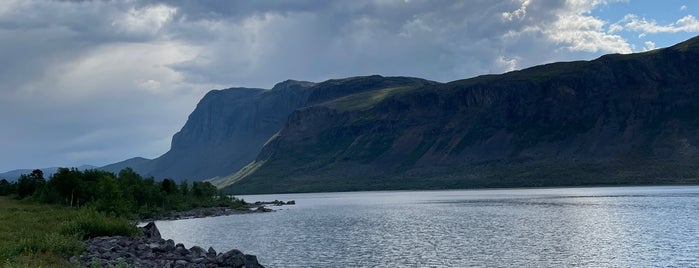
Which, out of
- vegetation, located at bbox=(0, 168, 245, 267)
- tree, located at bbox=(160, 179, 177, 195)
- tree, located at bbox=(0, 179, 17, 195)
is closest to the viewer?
vegetation, located at bbox=(0, 168, 245, 267)

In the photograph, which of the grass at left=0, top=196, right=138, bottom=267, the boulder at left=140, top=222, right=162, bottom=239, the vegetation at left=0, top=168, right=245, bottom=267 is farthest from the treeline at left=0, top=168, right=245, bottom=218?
the grass at left=0, top=196, right=138, bottom=267

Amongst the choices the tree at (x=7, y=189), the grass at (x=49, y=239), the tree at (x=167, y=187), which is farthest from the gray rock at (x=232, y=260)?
the tree at (x=7, y=189)

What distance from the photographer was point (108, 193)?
11831 centimetres

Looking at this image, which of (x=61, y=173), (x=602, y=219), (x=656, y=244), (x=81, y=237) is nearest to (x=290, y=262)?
(x=81, y=237)

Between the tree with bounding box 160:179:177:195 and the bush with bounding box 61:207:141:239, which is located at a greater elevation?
the tree with bounding box 160:179:177:195

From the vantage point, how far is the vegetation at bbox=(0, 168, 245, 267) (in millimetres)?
45281

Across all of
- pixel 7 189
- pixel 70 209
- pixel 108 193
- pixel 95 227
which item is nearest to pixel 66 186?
pixel 108 193

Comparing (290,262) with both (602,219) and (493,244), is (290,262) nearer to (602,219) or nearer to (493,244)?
(493,244)

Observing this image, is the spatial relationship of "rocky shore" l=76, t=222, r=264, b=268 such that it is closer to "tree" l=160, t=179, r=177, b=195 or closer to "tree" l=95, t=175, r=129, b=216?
"tree" l=95, t=175, r=129, b=216

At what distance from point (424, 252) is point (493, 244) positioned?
33.4 ft

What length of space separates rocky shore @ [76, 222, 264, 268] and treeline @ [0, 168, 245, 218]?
50144 millimetres

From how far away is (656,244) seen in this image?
70938 mm

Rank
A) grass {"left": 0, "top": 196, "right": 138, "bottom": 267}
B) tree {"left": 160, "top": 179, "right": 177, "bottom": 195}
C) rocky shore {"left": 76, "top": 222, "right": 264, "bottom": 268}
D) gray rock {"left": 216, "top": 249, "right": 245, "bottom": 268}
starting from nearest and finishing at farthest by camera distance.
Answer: grass {"left": 0, "top": 196, "right": 138, "bottom": 267} → rocky shore {"left": 76, "top": 222, "right": 264, "bottom": 268} → gray rock {"left": 216, "top": 249, "right": 245, "bottom": 268} → tree {"left": 160, "top": 179, "right": 177, "bottom": 195}

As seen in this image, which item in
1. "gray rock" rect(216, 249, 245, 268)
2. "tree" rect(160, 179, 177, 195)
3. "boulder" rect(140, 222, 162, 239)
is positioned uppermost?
"tree" rect(160, 179, 177, 195)
